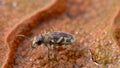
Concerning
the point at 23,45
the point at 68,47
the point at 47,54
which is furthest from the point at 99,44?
the point at 23,45

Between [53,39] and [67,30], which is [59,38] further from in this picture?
[67,30]

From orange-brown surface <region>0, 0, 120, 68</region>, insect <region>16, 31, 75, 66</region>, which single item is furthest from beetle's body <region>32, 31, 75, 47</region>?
orange-brown surface <region>0, 0, 120, 68</region>

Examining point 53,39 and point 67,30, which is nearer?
point 53,39

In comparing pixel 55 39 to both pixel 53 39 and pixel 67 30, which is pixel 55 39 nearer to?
pixel 53 39

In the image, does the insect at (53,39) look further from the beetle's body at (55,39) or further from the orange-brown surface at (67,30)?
the orange-brown surface at (67,30)

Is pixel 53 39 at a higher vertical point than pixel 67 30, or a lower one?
lower

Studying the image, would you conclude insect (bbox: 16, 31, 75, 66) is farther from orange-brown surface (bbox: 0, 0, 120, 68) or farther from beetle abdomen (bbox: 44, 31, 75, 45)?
orange-brown surface (bbox: 0, 0, 120, 68)

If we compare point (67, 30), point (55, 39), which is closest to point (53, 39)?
point (55, 39)

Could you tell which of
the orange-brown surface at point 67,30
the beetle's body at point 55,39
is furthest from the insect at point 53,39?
the orange-brown surface at point 67,30
